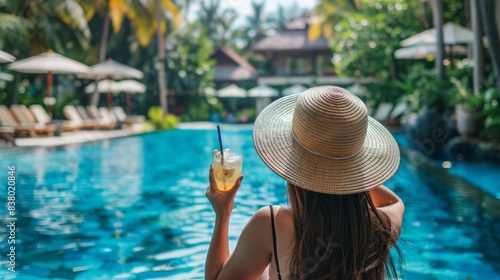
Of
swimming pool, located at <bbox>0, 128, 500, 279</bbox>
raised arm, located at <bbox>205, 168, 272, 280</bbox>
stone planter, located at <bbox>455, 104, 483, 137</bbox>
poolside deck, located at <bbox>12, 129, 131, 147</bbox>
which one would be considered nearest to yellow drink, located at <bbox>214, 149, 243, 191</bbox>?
raised arm, located at <bbox>205, 168, 272, 280</bbox>

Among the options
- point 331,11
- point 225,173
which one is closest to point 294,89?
point 331,11

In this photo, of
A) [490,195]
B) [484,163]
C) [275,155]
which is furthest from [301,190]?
[484,163]

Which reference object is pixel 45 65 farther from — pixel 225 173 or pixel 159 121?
pixel 225 173

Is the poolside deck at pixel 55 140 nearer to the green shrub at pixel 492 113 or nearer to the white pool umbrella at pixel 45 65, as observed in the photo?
the white pool umbrella at pixel 45 65

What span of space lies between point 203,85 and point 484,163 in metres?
23.6

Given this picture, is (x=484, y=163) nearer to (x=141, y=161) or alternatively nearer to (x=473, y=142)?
(x=473, y=142)

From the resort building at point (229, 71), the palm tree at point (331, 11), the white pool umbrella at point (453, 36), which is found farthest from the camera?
the resort building at point (229, 71)

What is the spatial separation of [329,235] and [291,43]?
33895mm

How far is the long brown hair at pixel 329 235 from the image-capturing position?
63.5 inches

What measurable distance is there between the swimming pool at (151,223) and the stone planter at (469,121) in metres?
1.85

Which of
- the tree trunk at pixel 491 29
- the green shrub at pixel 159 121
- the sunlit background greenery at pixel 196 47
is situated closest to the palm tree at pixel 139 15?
the sunlit background greenery at pixel 196 47

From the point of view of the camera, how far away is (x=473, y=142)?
1086 centimetres

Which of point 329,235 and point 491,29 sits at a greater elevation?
point 491,29

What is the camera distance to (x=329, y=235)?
1609 mm
